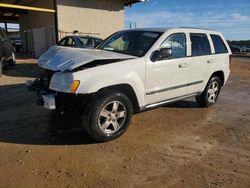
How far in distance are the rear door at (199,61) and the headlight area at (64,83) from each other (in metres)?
2.77

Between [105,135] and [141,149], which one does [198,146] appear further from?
[105,135]

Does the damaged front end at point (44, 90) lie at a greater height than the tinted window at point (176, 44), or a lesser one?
lesser

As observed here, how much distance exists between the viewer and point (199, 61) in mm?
5891

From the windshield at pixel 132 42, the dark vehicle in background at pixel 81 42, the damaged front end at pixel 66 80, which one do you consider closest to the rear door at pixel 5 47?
the dark vehicle in background at pixel 81 42

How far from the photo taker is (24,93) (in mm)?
7652

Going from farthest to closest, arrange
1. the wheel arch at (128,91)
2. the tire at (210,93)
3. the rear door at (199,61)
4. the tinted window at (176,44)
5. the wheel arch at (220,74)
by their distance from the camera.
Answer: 1. the wheel arch at (220,74)
2. the tire at (210,93)
3. the rear door at (199,61)
4. the tinted window at (176,44)
5. the wheel arch at (128,91)

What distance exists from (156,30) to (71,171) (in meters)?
3.24

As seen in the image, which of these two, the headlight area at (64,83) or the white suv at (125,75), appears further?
the white suv at (125,75)

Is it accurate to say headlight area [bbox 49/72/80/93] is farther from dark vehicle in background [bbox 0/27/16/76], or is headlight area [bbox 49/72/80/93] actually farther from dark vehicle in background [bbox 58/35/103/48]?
dark vehicle in background [bbox 58/35/103/48]

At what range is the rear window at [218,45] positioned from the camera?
652 cm

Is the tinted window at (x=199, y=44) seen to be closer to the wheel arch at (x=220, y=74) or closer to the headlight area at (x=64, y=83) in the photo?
the wheel arch at (x=220, y=74)

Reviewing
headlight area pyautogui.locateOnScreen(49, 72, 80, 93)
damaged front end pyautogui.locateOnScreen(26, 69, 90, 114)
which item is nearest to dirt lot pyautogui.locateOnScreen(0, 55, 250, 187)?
damaged front end pyautogui.locateOnScreen(26, 69, 90, 114)

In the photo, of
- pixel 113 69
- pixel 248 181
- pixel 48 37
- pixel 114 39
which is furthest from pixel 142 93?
pixel 48 37

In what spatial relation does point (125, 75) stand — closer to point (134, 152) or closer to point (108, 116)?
point (108, 116)
